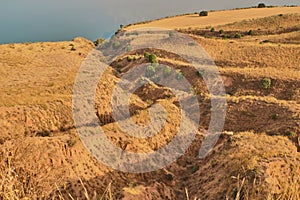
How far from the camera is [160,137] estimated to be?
96.3ft

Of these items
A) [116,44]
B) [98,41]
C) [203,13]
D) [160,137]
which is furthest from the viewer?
[203,13]

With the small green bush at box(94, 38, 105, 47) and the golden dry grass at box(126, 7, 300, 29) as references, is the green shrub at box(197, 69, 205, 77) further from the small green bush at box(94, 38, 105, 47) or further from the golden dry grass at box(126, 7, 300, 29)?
the small green bush at box(94, 38, 105, 47)

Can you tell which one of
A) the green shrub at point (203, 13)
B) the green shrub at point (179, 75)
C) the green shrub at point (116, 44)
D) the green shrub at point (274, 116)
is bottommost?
the green shrub at point (274, 116)

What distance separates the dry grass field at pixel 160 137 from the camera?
12.9 meters

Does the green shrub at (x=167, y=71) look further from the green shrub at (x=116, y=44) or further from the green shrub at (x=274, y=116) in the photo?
the green shrub at (x=116, y=44)

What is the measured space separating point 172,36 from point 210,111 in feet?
114

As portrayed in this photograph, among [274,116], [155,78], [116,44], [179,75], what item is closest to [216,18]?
[116,44]

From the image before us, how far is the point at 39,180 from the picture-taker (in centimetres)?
1123

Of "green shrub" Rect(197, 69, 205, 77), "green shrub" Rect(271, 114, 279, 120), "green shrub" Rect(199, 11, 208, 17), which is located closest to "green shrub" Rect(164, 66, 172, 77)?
"green shrub" Rect(197, 69, 205, 77)

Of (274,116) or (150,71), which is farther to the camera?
(150,71)

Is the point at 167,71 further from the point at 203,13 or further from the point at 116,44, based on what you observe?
the point at 203,13

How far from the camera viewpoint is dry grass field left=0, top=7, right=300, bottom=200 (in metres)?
12.9

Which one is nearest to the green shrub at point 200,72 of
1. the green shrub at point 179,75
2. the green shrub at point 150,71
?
the green shrub at point 179,75

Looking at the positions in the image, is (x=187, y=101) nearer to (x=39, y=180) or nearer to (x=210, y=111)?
(x=210, y=111)
